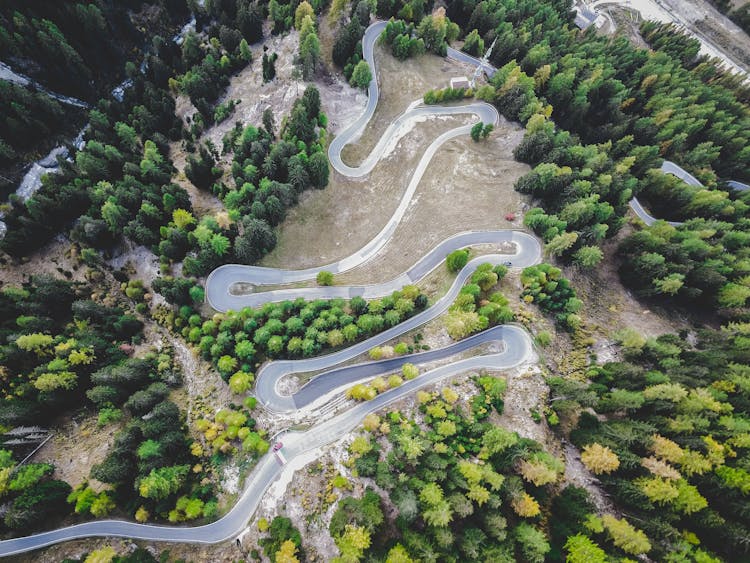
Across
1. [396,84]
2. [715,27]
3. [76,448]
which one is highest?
[715,27]

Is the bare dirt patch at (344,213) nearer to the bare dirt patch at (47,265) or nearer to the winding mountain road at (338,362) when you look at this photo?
the winding mountain road at (338,362)

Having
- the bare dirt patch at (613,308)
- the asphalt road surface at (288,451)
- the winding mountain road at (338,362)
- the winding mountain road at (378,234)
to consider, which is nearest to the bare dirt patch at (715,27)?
the winding mountain road at (378,234)

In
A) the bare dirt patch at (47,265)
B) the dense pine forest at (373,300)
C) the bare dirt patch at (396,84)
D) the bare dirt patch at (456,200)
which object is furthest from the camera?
the bare dirt patch at (396,84)

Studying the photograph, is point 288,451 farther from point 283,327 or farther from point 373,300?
point 373,300

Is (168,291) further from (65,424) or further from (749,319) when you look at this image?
(749,319)

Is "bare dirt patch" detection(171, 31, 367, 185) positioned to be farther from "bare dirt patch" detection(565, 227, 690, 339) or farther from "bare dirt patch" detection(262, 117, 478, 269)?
"bare dirt patch" detection(565, 227, 690, 339)

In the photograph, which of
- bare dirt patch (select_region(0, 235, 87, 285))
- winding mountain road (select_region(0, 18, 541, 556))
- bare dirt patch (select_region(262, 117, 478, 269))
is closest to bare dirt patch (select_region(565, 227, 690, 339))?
winding mountain road (select_region(0, 18, 541, 556))

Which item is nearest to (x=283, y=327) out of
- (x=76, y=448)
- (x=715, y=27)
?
(x=76, y=448)

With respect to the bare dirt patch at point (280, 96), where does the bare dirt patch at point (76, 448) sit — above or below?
below

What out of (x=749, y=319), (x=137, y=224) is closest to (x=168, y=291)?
(x=137, y=224)

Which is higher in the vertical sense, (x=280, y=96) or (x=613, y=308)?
(x=613, y=308)

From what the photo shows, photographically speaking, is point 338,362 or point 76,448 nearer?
point 76,448

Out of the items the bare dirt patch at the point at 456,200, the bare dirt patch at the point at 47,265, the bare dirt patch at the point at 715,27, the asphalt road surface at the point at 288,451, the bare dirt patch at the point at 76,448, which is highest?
the bare dirt patch at the point at 715,27
